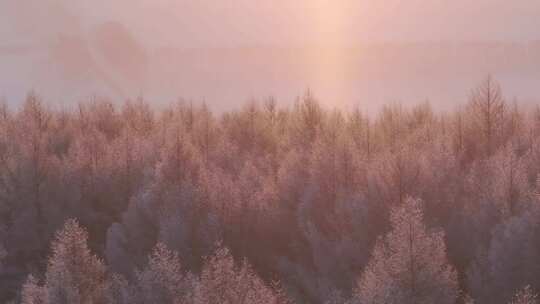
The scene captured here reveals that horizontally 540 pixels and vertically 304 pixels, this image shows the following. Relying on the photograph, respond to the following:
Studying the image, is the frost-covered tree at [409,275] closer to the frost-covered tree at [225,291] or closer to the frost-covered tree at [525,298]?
the frost-covered tree at [525,298]

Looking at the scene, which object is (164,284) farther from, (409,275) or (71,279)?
(409,275)

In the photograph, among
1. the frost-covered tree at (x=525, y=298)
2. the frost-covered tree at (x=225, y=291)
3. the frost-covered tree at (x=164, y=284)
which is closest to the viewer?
the frost-covered tree at (x=525, y=298)

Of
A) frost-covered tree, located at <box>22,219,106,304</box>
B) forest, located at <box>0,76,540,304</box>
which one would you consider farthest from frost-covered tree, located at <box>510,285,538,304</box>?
frost-covered tree, located at <box>22,219,106,304</box>

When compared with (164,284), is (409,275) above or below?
above

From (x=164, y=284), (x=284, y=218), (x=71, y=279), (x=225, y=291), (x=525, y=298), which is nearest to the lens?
(x=525, y=298)

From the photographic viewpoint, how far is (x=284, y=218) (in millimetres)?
22266

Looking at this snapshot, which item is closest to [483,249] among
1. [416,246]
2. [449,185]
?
[449,185]

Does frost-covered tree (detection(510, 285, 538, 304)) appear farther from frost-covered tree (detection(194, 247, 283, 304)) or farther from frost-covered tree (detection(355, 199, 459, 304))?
frost-covered tree (detection(194, 247, 283, 304))

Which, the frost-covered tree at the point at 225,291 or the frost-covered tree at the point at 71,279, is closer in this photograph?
the frost-covered tree at the point at 225,291

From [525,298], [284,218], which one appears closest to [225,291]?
[525,298]

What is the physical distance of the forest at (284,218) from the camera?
→ 15586 mm

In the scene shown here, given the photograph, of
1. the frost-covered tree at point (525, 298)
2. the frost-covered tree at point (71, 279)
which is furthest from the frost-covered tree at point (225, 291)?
the frost-covered tree at point (525, 298)

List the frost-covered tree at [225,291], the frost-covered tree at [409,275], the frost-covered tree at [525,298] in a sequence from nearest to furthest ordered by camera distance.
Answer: the frost-covered tree at [525,298] → the frost-covered tree at [225,291] → the frost-covered tree at [409,275]

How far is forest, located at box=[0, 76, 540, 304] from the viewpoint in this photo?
15586 mm
